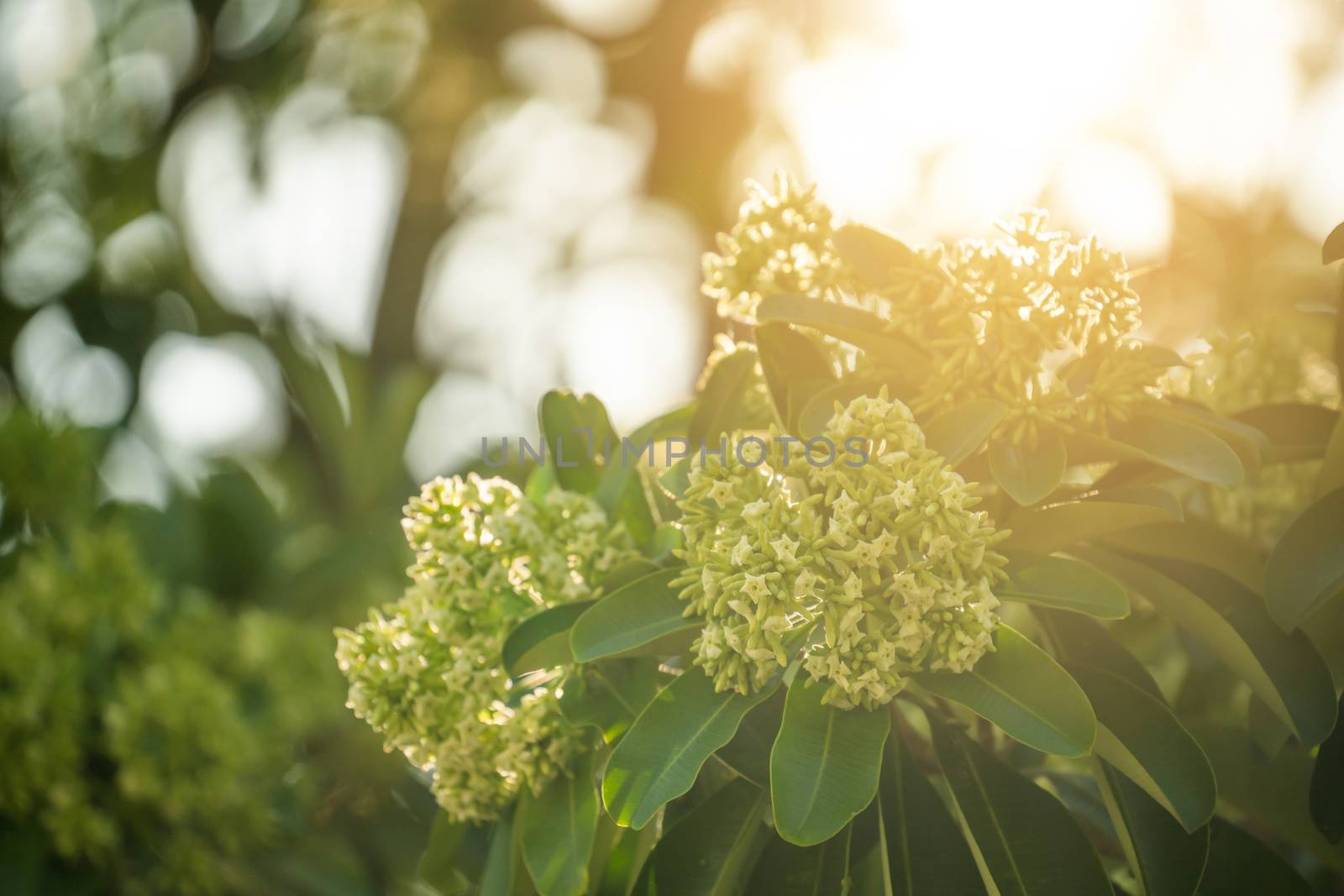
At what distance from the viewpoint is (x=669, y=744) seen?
1233mm

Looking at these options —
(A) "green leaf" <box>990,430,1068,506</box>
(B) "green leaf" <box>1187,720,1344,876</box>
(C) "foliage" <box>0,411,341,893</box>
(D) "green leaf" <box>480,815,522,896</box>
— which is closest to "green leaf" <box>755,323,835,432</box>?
(A) "green leaf" <box>990,430,1068,506</box>

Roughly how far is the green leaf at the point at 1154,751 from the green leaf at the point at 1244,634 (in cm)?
14

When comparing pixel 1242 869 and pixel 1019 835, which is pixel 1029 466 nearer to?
pixel 1019 835

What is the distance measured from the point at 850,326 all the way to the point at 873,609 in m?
0.43

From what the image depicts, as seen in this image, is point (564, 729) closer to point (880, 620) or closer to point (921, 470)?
point (880, 620)

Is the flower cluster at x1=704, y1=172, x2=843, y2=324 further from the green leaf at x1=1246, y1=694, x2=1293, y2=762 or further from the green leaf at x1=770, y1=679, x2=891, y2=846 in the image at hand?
the green leaf at x1=1246, y1=694, x2=1293, y2=762

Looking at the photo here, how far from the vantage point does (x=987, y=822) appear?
1.38 meters

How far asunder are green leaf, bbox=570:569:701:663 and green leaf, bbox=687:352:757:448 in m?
0.35

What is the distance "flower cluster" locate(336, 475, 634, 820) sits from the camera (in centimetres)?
150

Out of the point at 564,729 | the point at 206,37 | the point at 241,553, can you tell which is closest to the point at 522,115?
the point at 206,37

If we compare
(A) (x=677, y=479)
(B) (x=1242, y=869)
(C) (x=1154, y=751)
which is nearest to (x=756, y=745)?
(A) (x=677, y=479)

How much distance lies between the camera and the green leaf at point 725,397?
1.66 metres

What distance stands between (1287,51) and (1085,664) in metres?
2.81

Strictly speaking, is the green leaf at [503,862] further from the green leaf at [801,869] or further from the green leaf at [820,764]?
the green leaf at [820,764]
